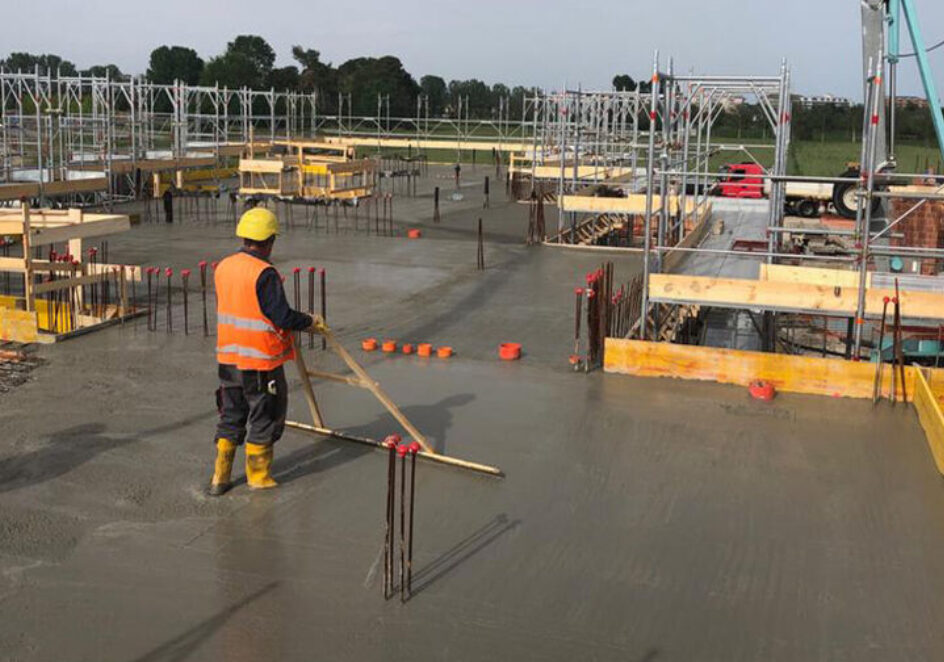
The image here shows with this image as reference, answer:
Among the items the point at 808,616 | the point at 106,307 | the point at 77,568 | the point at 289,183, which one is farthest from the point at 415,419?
the point at 289,183

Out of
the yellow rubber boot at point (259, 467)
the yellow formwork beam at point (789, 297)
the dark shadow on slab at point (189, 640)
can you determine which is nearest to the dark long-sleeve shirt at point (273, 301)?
the yellow rubber boot at point (259, 467)

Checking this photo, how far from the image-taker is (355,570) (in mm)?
5500

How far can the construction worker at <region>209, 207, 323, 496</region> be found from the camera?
6.34 meters

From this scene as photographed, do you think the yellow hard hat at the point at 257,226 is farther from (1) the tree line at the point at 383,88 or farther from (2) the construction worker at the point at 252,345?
(1) the tree line at the point at 383,88

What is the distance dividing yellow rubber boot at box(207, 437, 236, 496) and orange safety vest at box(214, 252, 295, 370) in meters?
0.54

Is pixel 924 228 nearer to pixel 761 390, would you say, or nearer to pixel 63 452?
pixel 761 390

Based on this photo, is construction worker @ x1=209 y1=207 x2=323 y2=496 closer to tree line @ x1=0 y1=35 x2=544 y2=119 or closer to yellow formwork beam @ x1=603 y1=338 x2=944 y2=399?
yellow formwork beam @ x1=603 y1=338 x2=944 y2=399

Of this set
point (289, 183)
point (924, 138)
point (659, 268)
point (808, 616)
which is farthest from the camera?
point (924, 138)

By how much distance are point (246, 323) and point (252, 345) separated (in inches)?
6.0

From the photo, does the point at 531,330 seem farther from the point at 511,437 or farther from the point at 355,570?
the point at 355,570

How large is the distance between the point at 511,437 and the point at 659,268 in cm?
445

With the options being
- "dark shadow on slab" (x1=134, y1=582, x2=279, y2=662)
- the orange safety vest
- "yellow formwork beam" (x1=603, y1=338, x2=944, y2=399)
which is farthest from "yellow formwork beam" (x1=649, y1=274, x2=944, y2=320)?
"dark shadow on slab" (x1=134, y1=582, x2=279, y2=662)

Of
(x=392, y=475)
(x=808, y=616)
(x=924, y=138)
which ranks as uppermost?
(x=924, y=138)

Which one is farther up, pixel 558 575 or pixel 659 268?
pixel 659 268
